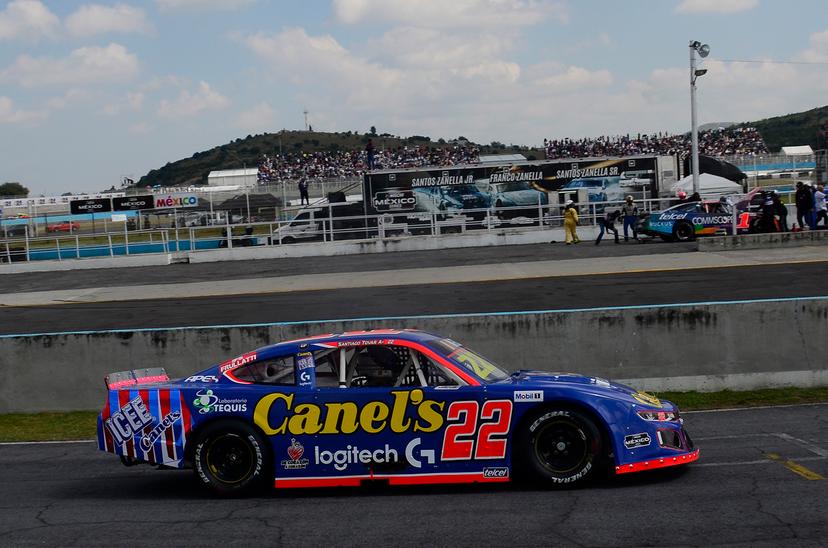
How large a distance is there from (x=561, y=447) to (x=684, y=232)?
75.5 ft

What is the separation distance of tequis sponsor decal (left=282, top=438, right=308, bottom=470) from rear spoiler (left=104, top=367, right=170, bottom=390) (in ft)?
5.19

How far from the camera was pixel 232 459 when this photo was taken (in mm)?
8367

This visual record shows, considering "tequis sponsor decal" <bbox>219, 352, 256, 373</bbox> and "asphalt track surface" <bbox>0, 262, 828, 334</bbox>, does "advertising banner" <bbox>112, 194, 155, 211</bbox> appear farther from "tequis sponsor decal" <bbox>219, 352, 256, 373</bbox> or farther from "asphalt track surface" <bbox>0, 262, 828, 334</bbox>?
"tequis sponsor decal" <bbox>219, 352, 256, 373</bbox>

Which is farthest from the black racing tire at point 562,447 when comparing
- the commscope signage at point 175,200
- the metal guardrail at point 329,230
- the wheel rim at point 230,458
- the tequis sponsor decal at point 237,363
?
the commscope signage at point 175,200

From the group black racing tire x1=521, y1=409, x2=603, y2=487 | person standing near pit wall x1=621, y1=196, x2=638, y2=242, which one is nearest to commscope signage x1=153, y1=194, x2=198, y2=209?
person standing near pit wall x1=621, y1=196, x2=638, y2=242

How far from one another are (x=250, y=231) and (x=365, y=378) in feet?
94.8

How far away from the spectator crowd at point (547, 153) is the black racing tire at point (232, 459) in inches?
1965

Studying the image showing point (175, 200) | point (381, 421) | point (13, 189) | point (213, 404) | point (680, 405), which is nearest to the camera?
point (381, 421)

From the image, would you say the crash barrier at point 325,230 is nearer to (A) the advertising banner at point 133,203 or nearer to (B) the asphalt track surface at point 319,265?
(B) the asphalt track surface at point 319,265

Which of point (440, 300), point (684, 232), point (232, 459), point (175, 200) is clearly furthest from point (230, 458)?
point (175, 200)

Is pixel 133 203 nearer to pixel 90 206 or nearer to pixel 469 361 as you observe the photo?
pixel 90 206

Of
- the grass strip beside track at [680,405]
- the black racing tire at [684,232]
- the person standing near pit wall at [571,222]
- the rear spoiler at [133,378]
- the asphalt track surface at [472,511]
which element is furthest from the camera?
the person standing near pit wall at [571,222]

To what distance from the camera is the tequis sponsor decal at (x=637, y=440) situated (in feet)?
25.7

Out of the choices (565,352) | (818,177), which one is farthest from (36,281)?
(818,177)
